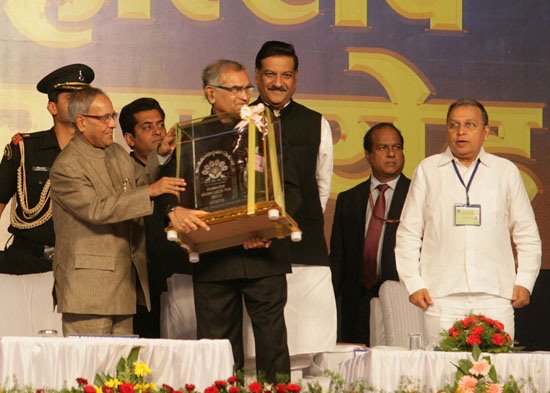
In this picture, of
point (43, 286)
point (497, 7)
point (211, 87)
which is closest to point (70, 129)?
point (43, 286)

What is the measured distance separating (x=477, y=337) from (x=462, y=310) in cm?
58

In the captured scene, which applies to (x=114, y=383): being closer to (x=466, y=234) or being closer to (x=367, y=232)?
(x=466, y=234)

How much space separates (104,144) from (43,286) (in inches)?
48.8

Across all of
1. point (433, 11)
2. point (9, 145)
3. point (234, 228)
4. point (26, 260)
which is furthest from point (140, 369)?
point (433, 11)

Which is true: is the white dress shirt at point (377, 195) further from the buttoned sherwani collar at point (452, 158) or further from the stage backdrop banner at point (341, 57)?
the buttoned sherwani collar at point (452, 158)

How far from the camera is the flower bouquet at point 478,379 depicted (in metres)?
3.85

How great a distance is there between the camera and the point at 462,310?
4738 millimetres

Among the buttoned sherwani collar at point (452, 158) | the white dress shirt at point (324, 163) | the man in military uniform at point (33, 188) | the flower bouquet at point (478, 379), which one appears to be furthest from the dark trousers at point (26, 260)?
the flower bouquet at point (478, 379)

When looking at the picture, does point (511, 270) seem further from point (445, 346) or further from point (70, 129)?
point (70, 129)

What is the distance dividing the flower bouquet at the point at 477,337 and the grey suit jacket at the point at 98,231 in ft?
4.66

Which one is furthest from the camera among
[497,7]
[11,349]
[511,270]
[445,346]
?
[497,7]

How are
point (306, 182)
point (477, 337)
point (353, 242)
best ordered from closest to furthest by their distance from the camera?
point (477, 337), point (306, 182), point (353, 242)

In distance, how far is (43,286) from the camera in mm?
5633

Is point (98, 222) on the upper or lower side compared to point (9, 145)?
lower
